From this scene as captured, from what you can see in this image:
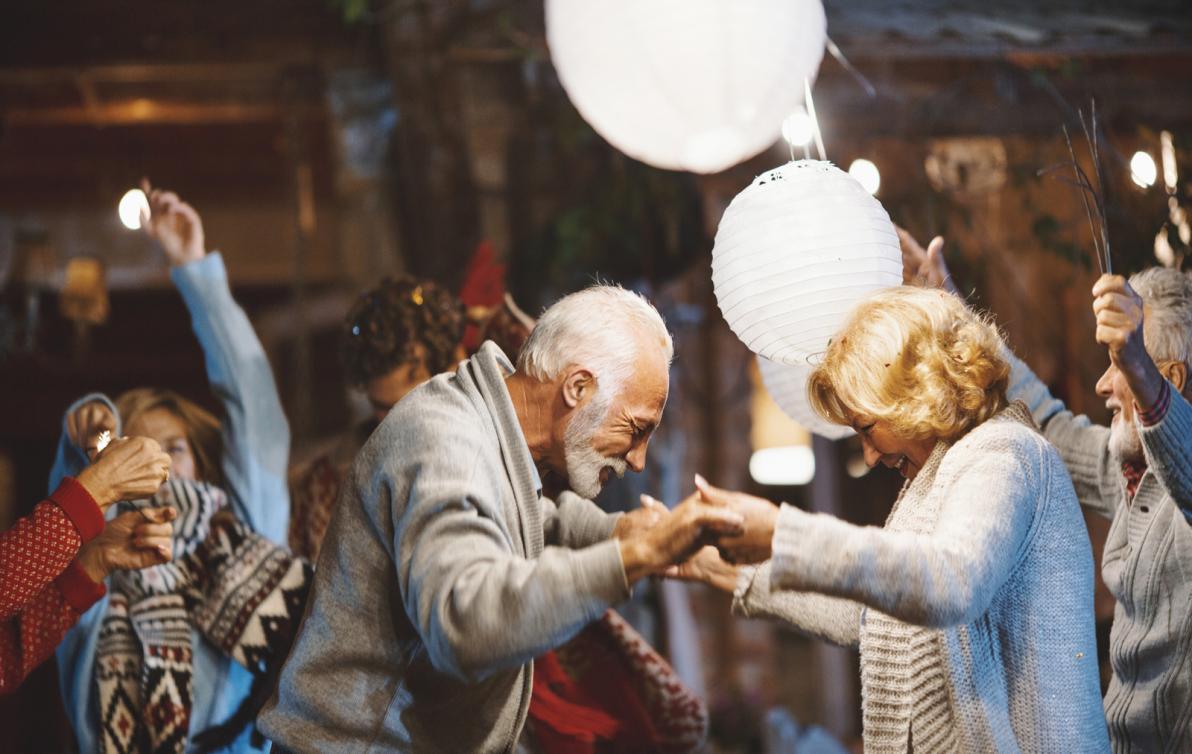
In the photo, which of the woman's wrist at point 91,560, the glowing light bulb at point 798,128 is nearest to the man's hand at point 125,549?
the woman's wrist at point 91,560

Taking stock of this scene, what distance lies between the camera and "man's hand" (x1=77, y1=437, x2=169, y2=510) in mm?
2945

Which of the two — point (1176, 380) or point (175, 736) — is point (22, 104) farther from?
point (1176, 380)

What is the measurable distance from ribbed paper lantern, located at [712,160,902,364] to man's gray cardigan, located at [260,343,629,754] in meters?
0.80

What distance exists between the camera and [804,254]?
305cm

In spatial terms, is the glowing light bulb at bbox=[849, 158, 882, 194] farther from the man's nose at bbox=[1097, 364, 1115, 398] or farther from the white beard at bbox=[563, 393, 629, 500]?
the white beard at bbox=[563, 393, 629, 500]

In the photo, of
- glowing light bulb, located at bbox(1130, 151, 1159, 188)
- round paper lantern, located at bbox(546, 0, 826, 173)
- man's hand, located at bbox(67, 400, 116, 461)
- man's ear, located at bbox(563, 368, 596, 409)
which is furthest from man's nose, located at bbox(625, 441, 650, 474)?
glowing light bulb, located at bbox(1130, 151, 1159, 188)

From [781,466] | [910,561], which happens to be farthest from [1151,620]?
[781,466]

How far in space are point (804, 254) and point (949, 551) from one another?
41.5 inches

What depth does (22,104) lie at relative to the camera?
23.9 ft

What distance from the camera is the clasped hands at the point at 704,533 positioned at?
2209 mm

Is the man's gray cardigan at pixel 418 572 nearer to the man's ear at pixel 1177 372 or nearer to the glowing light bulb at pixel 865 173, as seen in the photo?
the man's ear at pixel 1177 372

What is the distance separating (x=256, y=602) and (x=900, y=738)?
200cm

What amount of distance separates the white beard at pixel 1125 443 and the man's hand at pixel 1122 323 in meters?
0.63

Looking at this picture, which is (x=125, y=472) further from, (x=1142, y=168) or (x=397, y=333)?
(x=1142, y=168)
